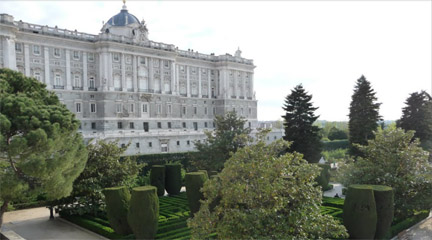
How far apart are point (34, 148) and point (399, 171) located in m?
15.9

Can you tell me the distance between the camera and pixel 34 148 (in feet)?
→ 35.3

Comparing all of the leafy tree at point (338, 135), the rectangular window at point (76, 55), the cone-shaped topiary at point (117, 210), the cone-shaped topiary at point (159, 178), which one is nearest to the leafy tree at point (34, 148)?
the cone-shaped topiary at point (117, 210)

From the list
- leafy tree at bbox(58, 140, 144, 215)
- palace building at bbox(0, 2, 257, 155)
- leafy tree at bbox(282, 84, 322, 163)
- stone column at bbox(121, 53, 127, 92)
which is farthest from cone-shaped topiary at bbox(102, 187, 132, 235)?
stone column at bbox(121, 53, 127, 92)

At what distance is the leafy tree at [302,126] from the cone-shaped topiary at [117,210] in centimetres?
1971

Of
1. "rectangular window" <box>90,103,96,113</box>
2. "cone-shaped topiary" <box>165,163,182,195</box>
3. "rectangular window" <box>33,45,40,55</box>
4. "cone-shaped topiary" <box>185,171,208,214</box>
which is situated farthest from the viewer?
"rectangular window" <box>90,103,96,113</box>

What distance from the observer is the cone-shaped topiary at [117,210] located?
14.3 metres

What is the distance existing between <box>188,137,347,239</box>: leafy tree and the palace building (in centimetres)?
2772

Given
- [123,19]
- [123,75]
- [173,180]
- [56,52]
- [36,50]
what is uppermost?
[123,19]

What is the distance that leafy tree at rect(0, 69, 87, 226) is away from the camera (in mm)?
10492

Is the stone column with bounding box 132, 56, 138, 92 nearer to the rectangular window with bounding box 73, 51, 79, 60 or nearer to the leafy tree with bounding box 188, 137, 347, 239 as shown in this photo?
the rectangular window with bounding box 73, 51, 79, 60

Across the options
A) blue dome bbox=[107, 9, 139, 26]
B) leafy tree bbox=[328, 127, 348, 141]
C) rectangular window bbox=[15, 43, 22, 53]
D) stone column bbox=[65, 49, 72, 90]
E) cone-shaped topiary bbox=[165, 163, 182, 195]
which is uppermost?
blue dome bbox=[107, 9, 139, 26]

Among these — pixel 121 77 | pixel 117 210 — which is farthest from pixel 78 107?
pixel 117 210

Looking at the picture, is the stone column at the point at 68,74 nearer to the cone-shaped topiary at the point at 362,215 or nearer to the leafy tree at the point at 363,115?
the leafy tree at the point at 363,115

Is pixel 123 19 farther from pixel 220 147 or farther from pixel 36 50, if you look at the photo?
pixel 220 147
